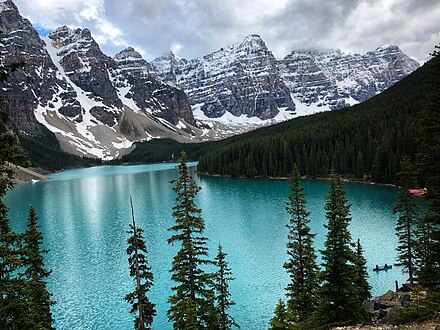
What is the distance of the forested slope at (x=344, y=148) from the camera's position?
101 meters

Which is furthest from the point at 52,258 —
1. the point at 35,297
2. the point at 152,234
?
the point at 35,297

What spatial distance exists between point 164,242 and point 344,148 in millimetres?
84088

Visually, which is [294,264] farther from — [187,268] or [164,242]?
[164,242]

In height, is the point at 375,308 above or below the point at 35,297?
below

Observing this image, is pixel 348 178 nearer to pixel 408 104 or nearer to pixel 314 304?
pixel 408 104

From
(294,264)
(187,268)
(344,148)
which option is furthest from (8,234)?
(344,148)

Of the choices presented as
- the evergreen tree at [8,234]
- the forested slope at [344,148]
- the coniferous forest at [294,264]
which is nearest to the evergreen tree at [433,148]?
the coniferous forest at [294,264]

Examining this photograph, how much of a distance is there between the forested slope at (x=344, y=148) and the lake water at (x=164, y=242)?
10.5m

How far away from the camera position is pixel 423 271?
832 inches

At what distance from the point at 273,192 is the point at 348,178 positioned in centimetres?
2888

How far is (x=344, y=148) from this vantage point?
120 meters

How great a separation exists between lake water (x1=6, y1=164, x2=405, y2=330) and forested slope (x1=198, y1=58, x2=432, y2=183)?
1054 cm

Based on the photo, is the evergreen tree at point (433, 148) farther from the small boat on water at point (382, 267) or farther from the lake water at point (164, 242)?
the small boat on water at point (382, 267)

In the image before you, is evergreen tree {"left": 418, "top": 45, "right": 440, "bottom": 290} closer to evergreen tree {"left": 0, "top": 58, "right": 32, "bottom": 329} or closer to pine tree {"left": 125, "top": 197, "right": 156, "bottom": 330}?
pine tree {"left": 125, "top": 197, "right": 156, "bottom": 330}
